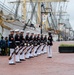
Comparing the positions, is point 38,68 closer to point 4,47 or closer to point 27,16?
point 4,47

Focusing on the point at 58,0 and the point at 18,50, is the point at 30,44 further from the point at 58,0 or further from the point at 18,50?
the point at 58,0

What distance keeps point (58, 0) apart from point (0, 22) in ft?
139

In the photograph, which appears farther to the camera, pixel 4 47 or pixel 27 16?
pixel 27 16

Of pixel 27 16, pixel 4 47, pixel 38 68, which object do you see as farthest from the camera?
pixel 27 16

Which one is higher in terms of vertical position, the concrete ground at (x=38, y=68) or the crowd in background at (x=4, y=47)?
the crowd in background at (x=4, y=47)

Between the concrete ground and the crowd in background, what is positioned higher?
the crowd in background

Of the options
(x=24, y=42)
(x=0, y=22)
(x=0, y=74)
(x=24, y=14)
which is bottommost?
(x=0, y=74)

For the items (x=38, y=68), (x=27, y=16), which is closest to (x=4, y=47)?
(x=38, y=68)

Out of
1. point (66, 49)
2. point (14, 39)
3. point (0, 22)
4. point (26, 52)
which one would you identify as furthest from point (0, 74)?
point (0, 22)

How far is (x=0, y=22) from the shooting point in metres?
28.6

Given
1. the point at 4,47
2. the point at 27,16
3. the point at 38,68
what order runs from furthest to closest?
1. the point at 27,16
2. the point at 4,47
3. the point at 38,68

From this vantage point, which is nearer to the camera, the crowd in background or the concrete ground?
the concrete ground

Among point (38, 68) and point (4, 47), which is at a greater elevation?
point (4, 47)

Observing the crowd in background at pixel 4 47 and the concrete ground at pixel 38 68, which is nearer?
the concrete ground at pixel 38 68
